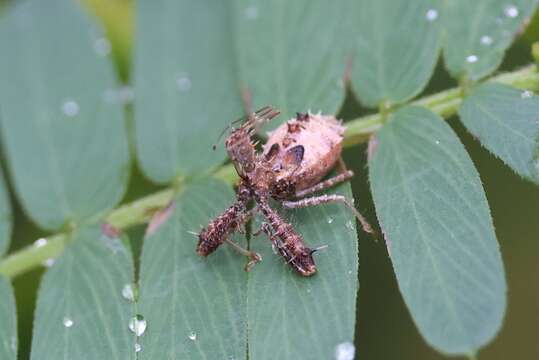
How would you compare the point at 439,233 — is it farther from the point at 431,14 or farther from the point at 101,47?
the point at 101,47

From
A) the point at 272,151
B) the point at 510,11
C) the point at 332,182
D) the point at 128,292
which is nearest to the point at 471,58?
the point at 510,11

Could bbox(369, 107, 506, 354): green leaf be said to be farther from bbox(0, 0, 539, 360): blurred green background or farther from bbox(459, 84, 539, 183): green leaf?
bbox(0, 0, 539, 360): blurred green background

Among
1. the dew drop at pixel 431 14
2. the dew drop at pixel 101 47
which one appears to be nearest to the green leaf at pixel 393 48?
the dew drop at pixel 431 14

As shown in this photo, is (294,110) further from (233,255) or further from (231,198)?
(233,255)

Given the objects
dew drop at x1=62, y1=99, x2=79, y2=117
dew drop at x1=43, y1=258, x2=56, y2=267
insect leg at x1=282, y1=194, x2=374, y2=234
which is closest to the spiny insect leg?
insect leg at x1=282, y1=194, x2=374, y2=234

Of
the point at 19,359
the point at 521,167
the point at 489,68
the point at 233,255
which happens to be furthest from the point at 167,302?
the point at 489,68
